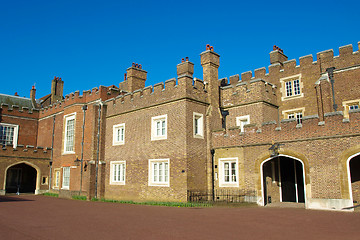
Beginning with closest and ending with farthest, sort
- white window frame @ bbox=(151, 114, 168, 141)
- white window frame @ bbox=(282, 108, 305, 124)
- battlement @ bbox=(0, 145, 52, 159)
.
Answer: white window frame @ bbox=(151, 114, 168, 141)
white window frame @ bbox=(282, 108, 305, 124)
battlement @ bbox=(0, 145, 52, 159)

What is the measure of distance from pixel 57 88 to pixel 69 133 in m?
13.3

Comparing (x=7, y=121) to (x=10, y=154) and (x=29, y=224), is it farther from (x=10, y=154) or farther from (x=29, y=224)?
(x=29, y=224)

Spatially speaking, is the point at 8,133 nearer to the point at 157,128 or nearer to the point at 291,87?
the point at 157,128

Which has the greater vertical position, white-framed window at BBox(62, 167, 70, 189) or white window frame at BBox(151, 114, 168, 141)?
white window frame at BBox(151, 114, 168, 141)

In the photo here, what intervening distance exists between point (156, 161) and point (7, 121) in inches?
757

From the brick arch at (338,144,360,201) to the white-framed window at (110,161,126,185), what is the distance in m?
13.8

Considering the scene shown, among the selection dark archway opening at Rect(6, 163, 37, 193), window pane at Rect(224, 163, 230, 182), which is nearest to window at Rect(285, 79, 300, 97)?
window pane at Rect(224, 163, 230, 182)

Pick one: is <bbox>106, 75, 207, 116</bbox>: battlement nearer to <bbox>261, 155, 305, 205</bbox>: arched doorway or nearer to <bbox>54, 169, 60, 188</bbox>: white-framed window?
<bbox>261, 155, 305, 205</bbox>: arched doorway

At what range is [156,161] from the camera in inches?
787

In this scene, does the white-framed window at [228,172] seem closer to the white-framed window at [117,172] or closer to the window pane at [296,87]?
the white-framed window at [117,172]

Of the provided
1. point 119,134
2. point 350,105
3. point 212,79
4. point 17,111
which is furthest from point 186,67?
point 17,111

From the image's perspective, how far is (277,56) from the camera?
23141mm

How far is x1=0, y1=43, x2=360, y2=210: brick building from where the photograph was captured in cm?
1527

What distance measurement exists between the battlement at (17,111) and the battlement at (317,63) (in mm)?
22420
